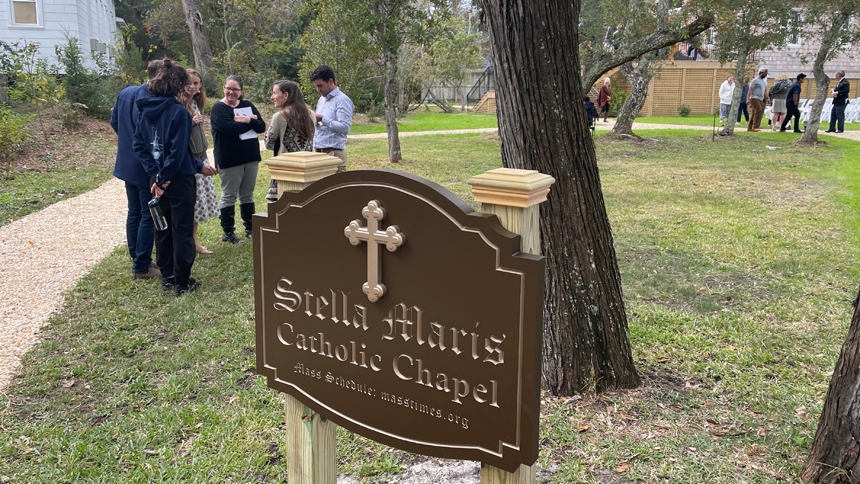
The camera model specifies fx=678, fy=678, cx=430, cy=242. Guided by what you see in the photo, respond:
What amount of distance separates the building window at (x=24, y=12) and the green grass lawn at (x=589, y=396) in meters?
16.7

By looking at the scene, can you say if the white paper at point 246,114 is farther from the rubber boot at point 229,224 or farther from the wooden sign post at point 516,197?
the wooden sign post at point 516,197

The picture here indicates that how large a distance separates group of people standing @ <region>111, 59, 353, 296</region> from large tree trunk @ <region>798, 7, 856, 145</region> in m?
12.7

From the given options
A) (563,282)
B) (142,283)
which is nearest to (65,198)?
(142,283)

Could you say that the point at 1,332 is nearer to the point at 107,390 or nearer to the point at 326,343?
the point at 107,390

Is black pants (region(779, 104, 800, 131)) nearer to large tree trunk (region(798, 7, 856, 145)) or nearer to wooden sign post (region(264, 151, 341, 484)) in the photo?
large tree trunk (region(798, 7, 856, 145))

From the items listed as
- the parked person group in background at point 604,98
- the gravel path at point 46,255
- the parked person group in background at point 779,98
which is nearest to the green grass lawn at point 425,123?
the parked person group in background at point 604,98

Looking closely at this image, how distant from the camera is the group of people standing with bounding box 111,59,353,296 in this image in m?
4.98

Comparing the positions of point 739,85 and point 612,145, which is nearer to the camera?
point 612,145

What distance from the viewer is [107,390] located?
3.86 metres

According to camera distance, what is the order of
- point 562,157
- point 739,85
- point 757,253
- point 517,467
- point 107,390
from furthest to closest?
point 739,85, point 757,253, point 107,390, point 562,157, point 517,467

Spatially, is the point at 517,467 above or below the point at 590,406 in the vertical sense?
above

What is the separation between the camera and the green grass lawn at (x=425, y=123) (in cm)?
2103

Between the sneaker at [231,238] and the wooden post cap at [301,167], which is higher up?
the wooden post cap at [301,167]

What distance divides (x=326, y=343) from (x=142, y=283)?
4320mm
